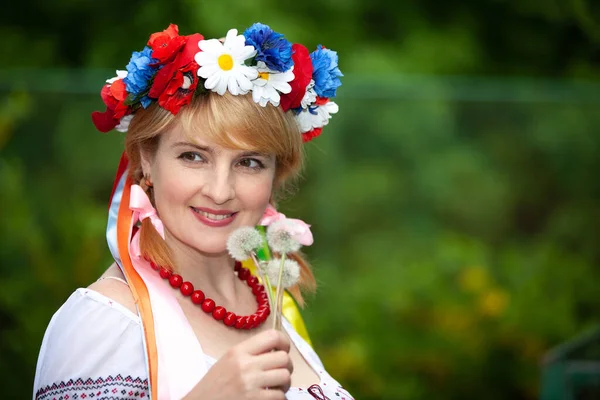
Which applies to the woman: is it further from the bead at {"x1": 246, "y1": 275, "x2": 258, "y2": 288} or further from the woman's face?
the bead at {"x1": 246, "y1": 275, "x2": 258, "y2": 288}

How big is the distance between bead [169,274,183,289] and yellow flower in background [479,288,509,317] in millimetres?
3946

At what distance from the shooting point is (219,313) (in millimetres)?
2145

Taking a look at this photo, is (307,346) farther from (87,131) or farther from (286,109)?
(87,131)

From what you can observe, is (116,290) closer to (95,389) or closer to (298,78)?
(95,389)

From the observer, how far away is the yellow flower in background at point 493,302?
5.77 metres

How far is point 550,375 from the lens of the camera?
11.4 ft

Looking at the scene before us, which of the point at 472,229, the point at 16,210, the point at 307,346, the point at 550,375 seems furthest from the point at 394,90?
the point at 307,346

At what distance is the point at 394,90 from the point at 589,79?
2161 millimetres

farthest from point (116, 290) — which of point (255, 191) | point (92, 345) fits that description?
point (255, 191)

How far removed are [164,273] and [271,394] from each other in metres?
0.52

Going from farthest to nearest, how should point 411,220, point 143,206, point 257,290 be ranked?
point 411,220 < point 257,290 < point 143,206

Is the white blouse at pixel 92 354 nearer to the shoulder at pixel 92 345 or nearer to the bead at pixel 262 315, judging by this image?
the shoulder at pixel 92 345

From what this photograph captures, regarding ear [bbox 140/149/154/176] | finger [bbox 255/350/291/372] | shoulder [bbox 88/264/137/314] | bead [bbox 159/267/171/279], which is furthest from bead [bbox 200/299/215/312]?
finger [bbox 255/350/291/372]

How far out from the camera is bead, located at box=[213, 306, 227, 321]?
2143 millimetres
